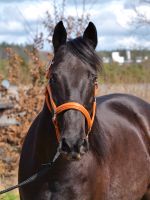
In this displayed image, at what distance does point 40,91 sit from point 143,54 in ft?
28.9

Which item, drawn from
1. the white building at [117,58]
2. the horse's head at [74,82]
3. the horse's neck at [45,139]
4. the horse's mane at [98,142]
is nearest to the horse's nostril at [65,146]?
the horse's head at [74,82]

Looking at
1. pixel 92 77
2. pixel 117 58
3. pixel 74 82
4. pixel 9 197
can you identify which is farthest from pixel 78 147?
pixel 117 58

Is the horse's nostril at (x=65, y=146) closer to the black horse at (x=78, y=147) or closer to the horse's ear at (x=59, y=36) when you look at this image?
the black horse at (x=78, y=147)

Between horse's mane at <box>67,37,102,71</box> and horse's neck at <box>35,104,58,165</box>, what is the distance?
1.66 ft

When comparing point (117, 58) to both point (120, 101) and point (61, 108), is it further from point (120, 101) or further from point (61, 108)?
point (61, 108)

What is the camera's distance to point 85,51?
12.4ft

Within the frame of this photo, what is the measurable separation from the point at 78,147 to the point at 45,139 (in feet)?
2.21

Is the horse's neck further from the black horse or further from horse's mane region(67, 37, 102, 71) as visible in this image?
horse's mane region(67, 37, 102, 71)

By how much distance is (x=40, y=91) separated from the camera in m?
9.21

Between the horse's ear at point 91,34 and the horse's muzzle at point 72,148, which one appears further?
the horse's ear at point 91,34

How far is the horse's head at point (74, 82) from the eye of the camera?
337 cm

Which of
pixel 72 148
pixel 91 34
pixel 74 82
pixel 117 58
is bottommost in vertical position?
pixel 117 58

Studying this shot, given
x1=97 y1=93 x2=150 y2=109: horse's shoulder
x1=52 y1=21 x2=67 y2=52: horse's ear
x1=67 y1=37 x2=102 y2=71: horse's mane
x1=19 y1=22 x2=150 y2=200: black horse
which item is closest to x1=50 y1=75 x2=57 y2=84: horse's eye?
x1=19 y1=22 x2=150 y2=200: black horse

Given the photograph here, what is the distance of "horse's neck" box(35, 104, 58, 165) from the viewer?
3893 millimetres
